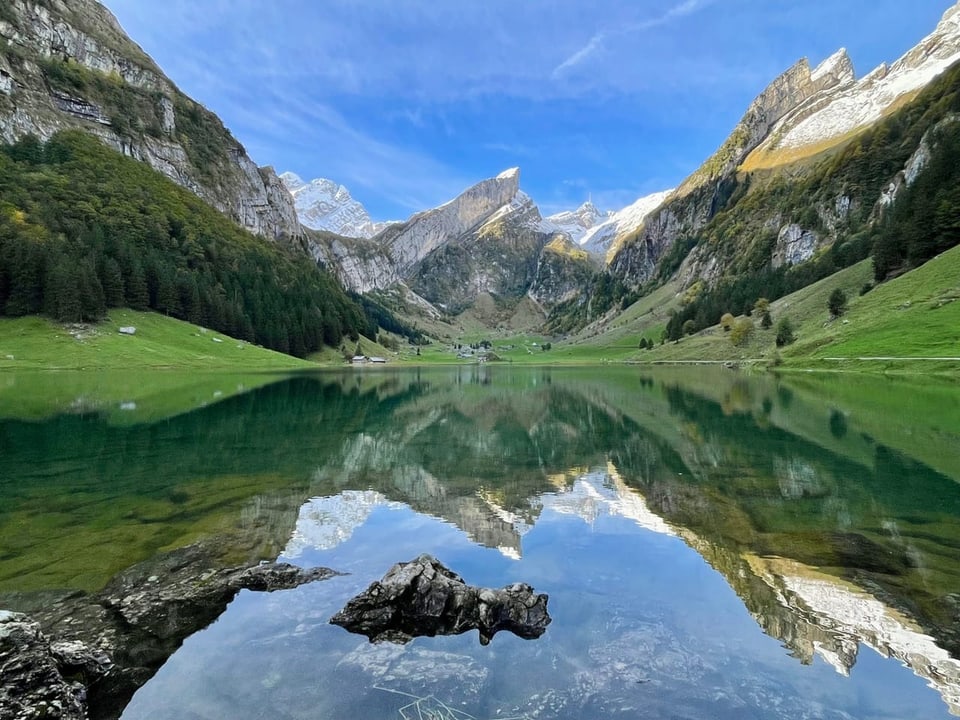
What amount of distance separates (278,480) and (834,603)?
1950 cm

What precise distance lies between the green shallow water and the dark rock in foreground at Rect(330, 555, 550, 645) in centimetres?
41

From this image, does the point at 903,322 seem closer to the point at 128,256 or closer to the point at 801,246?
→ the point at 801,246

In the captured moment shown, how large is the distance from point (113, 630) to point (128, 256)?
13718 centimetres

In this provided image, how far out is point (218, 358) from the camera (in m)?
115

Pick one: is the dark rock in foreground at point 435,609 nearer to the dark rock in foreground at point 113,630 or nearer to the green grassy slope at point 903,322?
the dark rock in foreground at point 113,630

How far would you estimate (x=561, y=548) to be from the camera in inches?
591

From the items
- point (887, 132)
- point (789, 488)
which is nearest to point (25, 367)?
point (789, 488)

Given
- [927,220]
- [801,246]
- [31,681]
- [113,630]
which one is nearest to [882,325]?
[927,220]

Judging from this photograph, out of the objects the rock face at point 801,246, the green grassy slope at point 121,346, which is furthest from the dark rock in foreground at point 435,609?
the rock face at point 801,246

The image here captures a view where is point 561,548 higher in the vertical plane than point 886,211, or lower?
lower

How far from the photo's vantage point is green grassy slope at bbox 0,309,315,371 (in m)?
87.0

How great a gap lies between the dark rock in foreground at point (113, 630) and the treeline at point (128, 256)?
111m

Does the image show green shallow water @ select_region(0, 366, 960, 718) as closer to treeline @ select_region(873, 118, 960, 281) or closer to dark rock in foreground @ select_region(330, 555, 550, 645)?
dark rock in foreground @ select_region(330, 555, 550, 645)

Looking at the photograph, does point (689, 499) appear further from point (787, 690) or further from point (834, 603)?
point (787, 690)
